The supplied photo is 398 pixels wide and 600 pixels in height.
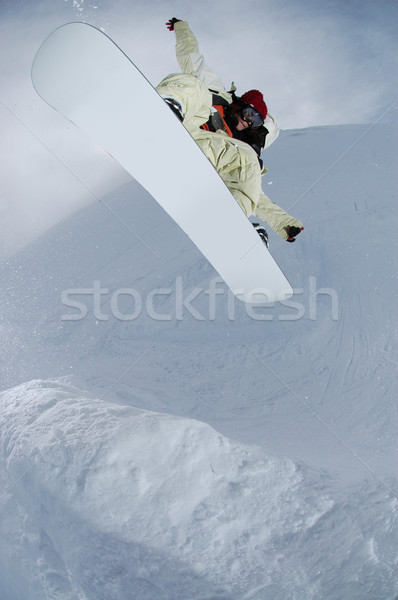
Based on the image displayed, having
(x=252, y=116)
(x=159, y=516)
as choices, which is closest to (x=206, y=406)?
(x=159, y=516)

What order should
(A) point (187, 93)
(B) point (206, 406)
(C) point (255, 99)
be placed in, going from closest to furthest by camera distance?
(A) point (187, 93)
(C) point (255, 99)
(B) point (206, 406)

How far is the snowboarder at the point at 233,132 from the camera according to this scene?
268 centimetres

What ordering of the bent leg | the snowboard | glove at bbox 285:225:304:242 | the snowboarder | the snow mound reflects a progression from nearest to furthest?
the snowboard
the bent leg
the snowboarder
the snow mound
glove at bbox 285:225:304:242

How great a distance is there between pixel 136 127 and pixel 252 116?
98 centimetres

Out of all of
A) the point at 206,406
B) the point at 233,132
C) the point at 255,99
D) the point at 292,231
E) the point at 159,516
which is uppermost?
the point at 255,99

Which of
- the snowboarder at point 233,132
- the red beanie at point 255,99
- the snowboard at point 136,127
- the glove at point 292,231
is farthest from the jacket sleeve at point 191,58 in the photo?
the glove at point 292,231

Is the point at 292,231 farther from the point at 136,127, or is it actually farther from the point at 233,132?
the point at 136,127

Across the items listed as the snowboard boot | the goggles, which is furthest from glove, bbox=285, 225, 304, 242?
the goggles

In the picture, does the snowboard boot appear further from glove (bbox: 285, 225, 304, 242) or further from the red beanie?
the red beanie

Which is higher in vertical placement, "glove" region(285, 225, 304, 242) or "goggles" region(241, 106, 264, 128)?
"goggles" region(241, 106, 264, 128)

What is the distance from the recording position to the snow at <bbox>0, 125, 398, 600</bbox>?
298 centimetres

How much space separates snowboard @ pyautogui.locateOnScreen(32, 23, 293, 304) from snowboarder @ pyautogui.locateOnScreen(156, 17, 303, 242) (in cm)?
19

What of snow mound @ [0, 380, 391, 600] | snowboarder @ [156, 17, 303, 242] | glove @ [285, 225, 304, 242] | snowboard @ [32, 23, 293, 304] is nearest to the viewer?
snowboard @ [32, 23, 293, 304]

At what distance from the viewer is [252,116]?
279 cm
